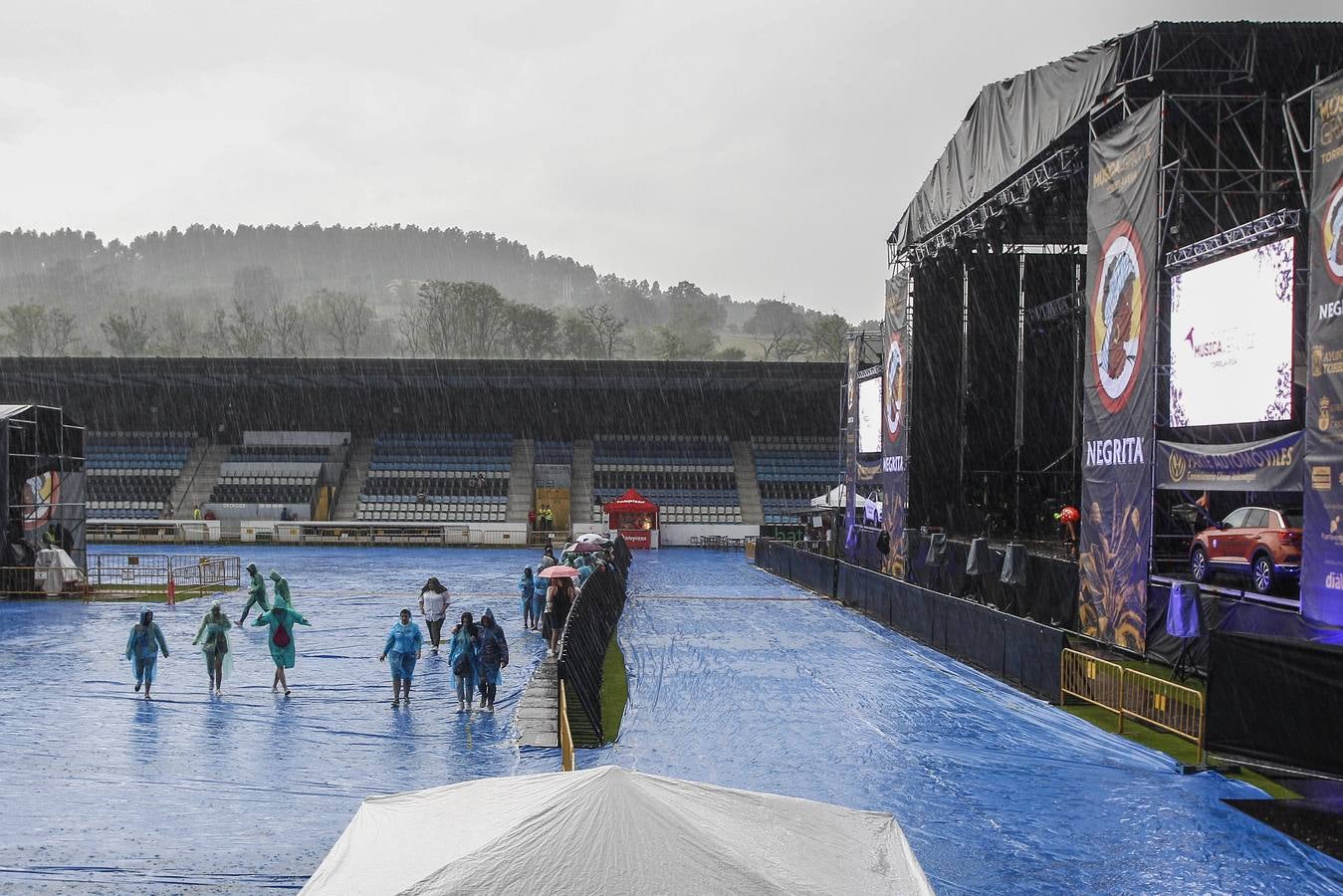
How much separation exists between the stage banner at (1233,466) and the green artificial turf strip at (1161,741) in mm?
3839

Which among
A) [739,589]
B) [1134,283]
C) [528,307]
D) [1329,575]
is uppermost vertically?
[528,307]

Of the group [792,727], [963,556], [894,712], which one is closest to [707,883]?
[792,727]

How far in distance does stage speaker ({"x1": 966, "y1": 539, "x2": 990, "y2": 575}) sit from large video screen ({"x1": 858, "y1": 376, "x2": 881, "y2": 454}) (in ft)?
38.3

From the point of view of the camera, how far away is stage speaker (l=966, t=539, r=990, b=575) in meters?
24.6

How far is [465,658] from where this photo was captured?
16062 mm

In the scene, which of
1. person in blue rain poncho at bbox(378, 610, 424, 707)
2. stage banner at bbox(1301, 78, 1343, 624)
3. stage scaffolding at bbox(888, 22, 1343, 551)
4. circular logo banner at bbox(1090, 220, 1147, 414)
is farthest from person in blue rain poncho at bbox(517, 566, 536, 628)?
stage banner at bbox(1301, 78, 1343, 624)

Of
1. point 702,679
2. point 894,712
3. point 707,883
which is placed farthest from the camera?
point 702,679

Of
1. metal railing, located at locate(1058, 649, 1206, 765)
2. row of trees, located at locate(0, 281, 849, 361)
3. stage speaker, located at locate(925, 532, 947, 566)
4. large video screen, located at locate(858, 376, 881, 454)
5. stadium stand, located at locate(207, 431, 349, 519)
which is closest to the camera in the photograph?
metal railing, located at locate(1058, 649, 1206, 765)

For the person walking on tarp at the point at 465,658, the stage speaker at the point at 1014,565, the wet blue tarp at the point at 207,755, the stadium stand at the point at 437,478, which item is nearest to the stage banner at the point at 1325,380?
the stage speaker at the point at 1014,565

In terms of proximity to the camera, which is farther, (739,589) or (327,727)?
(739,589)

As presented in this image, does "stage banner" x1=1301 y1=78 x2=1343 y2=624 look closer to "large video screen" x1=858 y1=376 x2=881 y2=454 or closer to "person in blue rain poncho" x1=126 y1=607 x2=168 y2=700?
"person in blue rain poncho" x1=126 y1=607 x2=168 y2=700

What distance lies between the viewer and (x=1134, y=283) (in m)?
19.6

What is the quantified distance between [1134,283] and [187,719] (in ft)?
55.1

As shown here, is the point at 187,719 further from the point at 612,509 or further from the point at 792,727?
the point at 612,509
